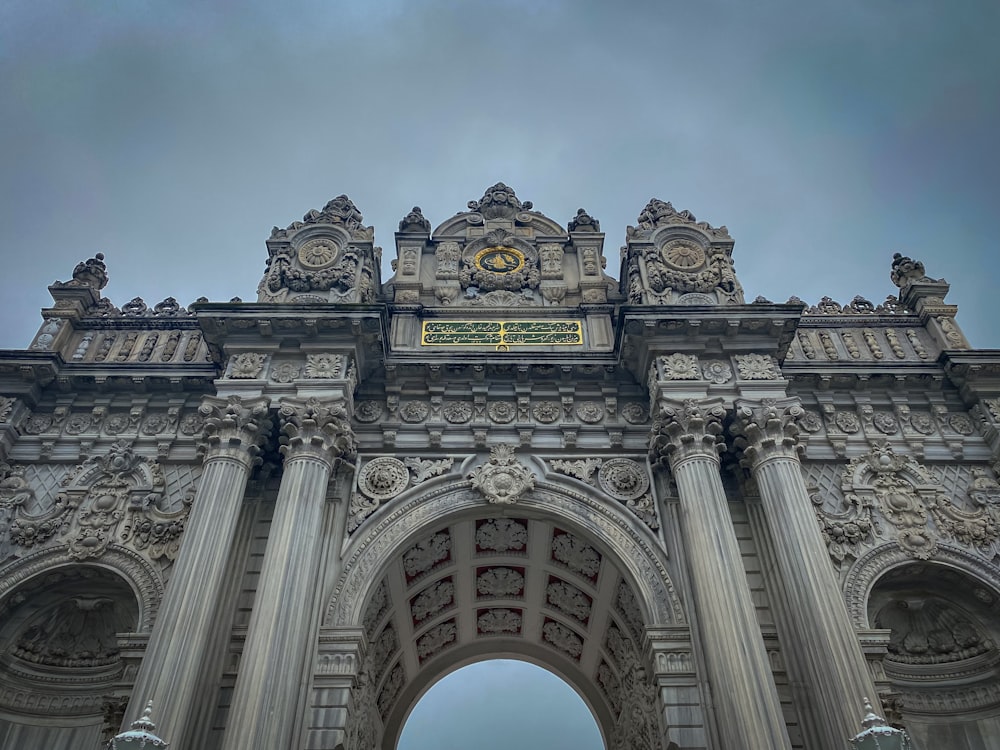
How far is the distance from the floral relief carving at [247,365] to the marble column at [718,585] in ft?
29.3

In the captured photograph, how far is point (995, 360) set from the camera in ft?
56.2

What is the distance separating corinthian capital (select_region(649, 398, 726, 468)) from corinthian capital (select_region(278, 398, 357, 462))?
6.76 metres

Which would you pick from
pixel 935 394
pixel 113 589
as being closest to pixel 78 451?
pixel 113 589

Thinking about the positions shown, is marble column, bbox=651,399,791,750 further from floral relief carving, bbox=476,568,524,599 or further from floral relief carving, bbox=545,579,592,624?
floral relief carving, bbox=476,568,524,599

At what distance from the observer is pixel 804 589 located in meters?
13.0

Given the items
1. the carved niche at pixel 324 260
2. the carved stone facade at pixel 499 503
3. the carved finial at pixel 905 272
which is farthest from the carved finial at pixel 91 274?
the carved finial at pixel 905 272

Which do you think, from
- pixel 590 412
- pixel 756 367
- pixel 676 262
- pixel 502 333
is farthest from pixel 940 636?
pixel 502 333

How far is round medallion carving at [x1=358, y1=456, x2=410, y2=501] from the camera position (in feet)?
52.3

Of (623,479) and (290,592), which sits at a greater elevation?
(623,479)

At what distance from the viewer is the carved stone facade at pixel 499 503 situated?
13.0m

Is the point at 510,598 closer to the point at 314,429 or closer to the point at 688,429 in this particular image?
the point at 688,429

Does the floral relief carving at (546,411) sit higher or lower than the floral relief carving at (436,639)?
higher

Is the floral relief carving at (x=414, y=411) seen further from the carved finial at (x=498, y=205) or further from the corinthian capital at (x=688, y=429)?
the carved finial at (x=498, y=205)

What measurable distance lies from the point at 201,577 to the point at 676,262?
519 inches
